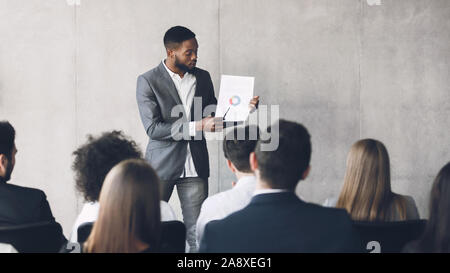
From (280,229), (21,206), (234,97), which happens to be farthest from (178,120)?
(280,229)

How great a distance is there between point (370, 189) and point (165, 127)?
1.62 metres

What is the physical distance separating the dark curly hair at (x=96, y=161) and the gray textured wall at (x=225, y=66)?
2.19 metres

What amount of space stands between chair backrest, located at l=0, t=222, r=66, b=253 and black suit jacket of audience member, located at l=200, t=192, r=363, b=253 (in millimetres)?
757

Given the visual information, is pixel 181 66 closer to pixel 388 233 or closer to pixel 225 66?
pixel 225 66

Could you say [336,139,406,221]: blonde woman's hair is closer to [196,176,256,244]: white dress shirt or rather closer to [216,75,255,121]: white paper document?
[196,176,256,244]: white dress shirt

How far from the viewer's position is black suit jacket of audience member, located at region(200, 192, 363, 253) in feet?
4.67

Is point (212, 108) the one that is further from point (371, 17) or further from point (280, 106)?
point (371, 17)

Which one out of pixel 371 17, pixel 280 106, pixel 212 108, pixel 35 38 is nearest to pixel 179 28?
pixel 212 108


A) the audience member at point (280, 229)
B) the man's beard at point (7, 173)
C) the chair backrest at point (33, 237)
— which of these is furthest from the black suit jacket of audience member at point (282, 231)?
the man's beard at point (7, 173)

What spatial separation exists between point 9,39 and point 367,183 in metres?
3.68

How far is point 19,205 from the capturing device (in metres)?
2.00

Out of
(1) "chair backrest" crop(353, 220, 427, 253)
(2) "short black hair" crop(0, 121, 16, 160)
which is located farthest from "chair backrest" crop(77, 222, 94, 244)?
(1) "chair backrest" crop(353, 220, 427, 253)

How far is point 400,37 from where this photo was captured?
4500 millimetres
